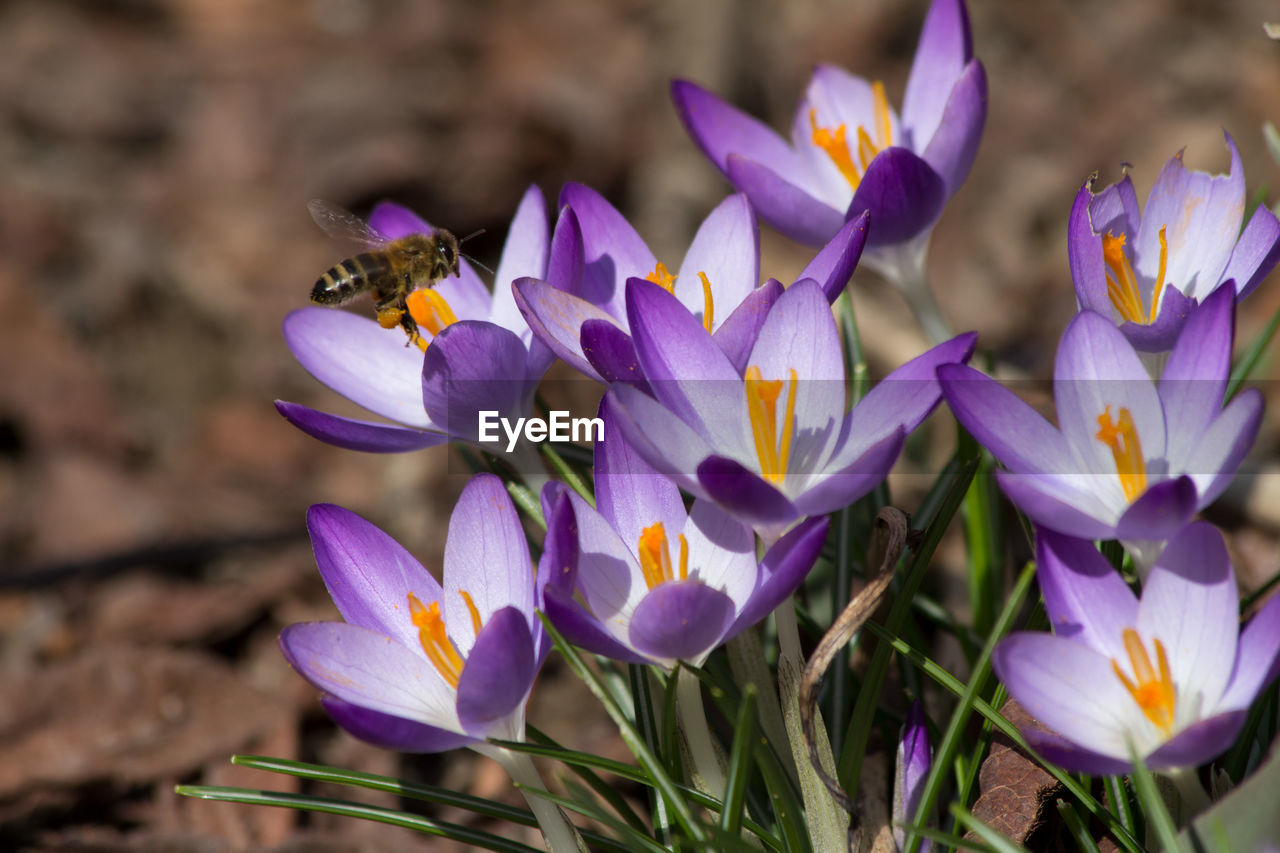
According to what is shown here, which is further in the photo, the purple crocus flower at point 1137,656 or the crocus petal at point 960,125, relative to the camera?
the crocus petal at point 960,125

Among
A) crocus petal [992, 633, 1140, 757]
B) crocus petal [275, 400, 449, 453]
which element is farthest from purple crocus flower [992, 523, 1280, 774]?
crocus petal [275, 400, 449, 453]

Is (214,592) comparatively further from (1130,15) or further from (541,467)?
(1130,15)

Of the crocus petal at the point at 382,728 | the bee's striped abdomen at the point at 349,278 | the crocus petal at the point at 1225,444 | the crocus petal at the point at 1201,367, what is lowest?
the crocus petal at the point at 382,728

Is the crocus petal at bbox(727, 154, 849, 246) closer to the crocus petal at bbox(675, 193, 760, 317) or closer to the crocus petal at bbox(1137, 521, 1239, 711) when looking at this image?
the crocus petal at bbox(675, 193, 760, 317)

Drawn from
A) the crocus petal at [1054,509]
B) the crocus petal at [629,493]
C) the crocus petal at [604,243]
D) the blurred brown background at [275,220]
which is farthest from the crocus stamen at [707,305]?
the blurred brown background at [275,220]

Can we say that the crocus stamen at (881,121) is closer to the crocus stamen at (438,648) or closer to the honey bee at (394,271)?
the honey bee at (394,271)

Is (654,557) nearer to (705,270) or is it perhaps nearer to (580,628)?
(580,628)
